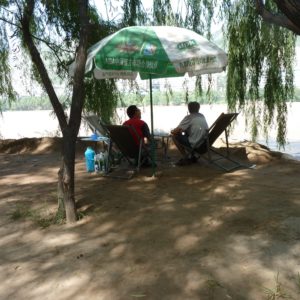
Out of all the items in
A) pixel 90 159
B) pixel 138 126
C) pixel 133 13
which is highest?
pixel 133 13

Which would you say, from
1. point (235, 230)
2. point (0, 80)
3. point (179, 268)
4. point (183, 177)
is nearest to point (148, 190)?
point (183, 177)

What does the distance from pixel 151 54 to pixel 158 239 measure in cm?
232

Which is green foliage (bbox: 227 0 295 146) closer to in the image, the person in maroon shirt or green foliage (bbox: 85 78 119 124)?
green foliage (bbox: 85 78 119 124)

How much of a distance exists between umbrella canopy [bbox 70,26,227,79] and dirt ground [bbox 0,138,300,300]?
140 centimetres

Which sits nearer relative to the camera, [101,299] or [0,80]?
[101,299]

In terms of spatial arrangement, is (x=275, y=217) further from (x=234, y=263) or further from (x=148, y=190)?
(x=148, y=190)

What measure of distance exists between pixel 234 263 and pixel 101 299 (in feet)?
3.09

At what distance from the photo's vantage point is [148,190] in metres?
5.07

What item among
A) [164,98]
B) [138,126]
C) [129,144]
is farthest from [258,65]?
[129,144]

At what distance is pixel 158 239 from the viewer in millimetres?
3523

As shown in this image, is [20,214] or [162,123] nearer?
[20,214]

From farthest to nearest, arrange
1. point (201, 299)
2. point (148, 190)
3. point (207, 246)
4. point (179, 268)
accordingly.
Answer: point (148, 190)
point (207, 246)
point (179, 268)
point (201, 299)

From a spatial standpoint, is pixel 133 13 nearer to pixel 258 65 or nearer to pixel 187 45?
pixel 258 65

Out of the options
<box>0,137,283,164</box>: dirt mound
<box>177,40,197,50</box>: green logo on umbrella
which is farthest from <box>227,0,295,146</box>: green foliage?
<box>177,40,197,50</box>: green logo on umbrella
